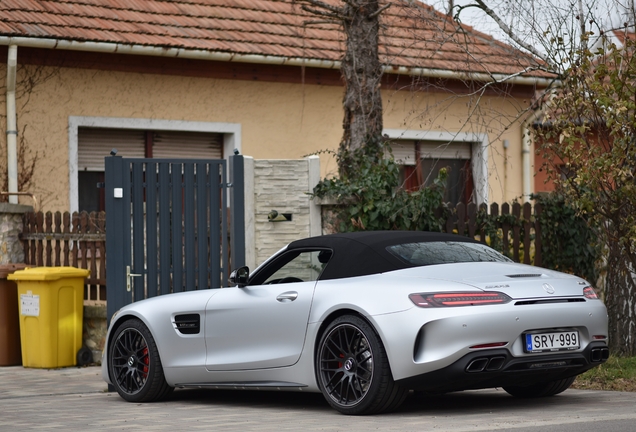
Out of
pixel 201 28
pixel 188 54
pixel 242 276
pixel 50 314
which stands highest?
pixel 201 28

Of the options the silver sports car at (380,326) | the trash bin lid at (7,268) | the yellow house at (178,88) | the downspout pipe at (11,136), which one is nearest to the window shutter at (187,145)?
the yellow house at (178,88)

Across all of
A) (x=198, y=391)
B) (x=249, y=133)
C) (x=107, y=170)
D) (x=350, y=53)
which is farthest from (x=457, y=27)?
(x=249, y=133)

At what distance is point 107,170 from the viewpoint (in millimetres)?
10180

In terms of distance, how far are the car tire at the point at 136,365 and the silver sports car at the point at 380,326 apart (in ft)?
0.07

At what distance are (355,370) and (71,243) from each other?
20.5ft

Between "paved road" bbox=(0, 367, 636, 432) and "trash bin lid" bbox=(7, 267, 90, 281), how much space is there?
2039mm

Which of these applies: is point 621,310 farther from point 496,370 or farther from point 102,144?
point 102,144

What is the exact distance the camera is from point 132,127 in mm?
15469

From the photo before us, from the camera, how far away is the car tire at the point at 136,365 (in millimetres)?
8797

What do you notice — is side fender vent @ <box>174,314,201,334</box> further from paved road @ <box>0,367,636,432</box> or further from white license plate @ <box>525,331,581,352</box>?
white license plate @ <box>525,331,581,352</box>

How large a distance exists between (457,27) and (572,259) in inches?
116

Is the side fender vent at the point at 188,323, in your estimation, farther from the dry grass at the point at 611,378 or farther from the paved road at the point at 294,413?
the dry grass at the point at 611,378

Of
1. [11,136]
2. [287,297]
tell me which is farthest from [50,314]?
[287,297]

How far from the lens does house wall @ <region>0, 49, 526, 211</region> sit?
577 inches
